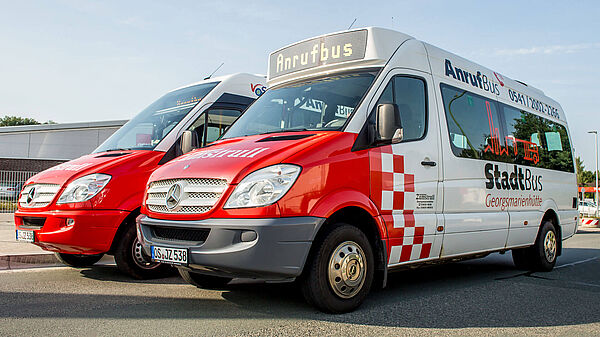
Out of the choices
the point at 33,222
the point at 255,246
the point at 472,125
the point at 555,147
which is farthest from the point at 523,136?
the point at 33,222

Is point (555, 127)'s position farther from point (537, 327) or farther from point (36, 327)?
point (36, 327)

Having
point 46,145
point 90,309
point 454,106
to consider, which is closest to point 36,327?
point 90,309

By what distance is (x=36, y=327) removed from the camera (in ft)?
13.2

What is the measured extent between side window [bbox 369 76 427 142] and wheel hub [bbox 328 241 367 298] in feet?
4.41

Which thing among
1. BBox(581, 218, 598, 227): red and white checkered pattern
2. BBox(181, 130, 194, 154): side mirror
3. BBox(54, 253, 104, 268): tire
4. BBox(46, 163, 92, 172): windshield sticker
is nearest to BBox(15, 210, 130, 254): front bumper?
BBox(46, 163, 92, 172): windshield sticker

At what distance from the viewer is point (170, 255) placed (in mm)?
4445

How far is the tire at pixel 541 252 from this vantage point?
307 inches

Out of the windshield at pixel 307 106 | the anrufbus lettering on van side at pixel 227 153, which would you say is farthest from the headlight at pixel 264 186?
the windshield at pixel 307 106

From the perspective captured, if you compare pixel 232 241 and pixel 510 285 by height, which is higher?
pixel 232 241

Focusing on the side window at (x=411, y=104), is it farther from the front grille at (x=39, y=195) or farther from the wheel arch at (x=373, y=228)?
the front grille at (x=39, y=195)

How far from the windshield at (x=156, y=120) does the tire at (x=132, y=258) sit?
1.20 metres

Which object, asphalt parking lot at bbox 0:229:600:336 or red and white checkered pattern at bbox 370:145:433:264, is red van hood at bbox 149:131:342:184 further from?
asphalt parking lot at bbox 0:229:600:336

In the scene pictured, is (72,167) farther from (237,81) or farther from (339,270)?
(339,270)

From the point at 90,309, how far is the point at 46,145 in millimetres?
37933
